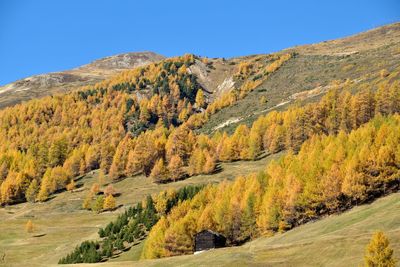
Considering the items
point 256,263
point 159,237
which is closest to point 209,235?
point 159,237

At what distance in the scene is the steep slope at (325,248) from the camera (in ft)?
199

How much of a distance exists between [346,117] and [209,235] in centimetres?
8279

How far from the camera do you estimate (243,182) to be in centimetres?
12125

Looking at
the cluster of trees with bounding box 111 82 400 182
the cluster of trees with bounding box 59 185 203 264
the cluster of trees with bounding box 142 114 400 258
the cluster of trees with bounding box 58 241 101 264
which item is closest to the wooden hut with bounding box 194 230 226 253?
the cluster of trees with bounding box 142 114 400 258

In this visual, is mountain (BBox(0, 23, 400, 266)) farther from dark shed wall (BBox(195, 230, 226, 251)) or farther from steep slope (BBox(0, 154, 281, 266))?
dark shed wall (BBox(195, 230, 226, 251))

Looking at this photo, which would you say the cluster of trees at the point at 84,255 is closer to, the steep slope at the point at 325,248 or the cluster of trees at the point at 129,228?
the cluster of trees at the point at 129,228

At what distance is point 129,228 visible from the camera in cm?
11962

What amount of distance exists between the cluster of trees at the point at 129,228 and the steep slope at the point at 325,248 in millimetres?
32074

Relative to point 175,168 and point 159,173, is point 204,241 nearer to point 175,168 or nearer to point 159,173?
point 159,173

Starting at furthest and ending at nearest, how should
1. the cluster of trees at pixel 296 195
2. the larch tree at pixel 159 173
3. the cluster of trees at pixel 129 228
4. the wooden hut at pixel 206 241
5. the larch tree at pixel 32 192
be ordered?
the larch tree at pixel 32 192 → the larch tree at pixel 159 173 → the cluster of trees at pixel 129 228 → the cluster of trees at pixel 296 195 → the wooden hut at pixel 206 241

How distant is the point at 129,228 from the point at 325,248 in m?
65.1

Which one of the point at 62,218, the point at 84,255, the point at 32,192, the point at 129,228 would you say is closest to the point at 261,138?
the point at 62,218

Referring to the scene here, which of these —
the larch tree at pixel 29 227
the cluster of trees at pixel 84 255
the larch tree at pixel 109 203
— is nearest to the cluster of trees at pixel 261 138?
the larch tree at pixel 109 203

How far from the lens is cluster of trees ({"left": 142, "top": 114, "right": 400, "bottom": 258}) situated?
97000mm
